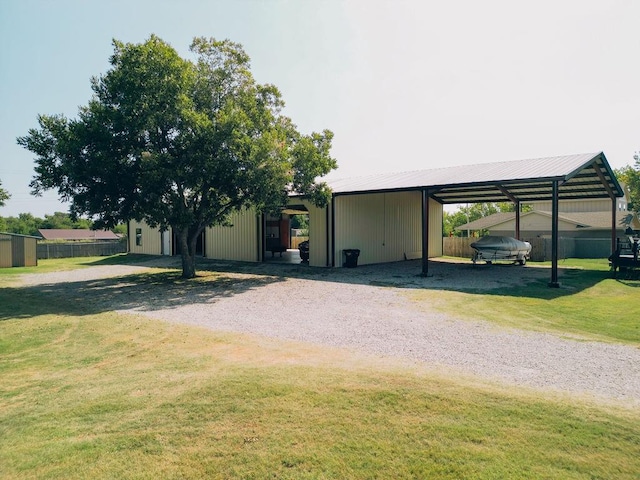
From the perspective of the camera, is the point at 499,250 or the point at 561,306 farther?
the point at 499,250

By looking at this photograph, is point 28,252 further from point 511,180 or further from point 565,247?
point 565,247

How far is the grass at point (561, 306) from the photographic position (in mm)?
7664

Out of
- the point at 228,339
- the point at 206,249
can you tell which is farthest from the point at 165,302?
the point at 206,249

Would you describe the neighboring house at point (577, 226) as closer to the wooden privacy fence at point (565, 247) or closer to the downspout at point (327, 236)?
the wooden privacy fence at point (565, 247)

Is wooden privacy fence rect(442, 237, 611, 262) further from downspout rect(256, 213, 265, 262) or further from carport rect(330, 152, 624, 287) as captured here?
downspout rect(256, 213, 265, 262)

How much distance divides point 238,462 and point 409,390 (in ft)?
6.44

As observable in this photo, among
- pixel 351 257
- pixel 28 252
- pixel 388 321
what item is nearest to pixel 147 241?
pixel 28 252

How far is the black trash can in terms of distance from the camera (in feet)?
58.4

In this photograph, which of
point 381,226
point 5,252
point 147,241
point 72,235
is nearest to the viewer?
point 381,226

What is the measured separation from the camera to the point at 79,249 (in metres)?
29.2

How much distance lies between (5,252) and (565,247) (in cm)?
3214

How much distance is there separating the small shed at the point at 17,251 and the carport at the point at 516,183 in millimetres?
16982

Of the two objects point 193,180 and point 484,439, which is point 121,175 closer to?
point 193,180

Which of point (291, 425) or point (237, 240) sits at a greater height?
point (237, 240)
